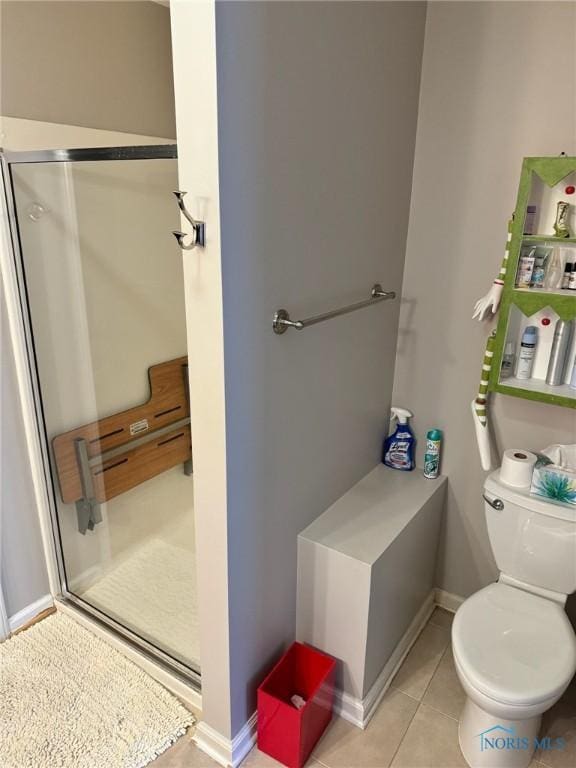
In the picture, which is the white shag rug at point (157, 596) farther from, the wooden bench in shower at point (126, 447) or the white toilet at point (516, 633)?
the white toilet at point (516, 633)

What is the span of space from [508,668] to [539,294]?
1071mm

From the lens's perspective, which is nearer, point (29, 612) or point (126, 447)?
point (29, 612)

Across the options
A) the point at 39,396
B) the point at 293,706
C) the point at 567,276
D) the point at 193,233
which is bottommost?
the point at 293,706

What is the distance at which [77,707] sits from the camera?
5.73ft

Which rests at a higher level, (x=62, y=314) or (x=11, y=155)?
(x=11, y=155)

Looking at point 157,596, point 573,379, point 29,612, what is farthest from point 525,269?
point 29,612

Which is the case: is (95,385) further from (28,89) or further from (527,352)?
(527,352)

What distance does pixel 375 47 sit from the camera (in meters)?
1.54

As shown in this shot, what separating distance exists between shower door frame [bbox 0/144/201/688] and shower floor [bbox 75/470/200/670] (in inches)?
1.4

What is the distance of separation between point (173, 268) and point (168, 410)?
0.64 meters

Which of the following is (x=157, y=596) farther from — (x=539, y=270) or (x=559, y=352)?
(x=539, y=270)

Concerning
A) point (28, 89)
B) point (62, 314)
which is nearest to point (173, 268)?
point (62, 314)

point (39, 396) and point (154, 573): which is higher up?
point (39, 396)

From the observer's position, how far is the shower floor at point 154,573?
1.98m
